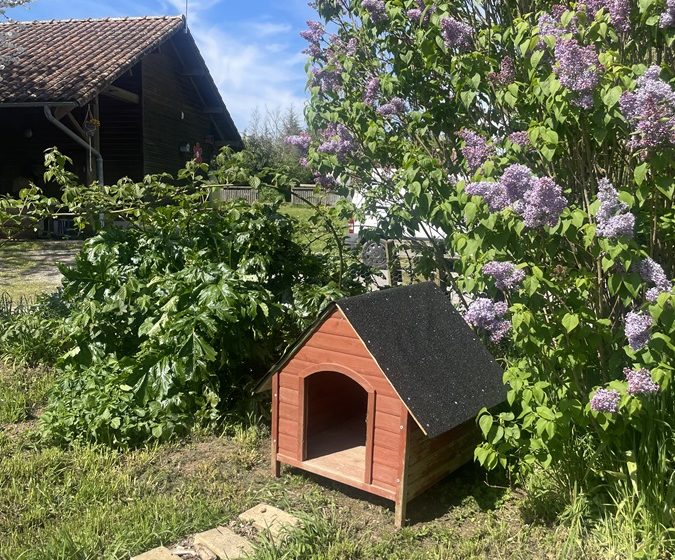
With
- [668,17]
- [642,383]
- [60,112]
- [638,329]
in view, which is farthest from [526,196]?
[60,112]

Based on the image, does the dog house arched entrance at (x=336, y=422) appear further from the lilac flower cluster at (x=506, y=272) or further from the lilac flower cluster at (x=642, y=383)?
the lilac flower cluster at (x=642, y=383)

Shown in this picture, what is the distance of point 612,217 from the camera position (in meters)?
2.26

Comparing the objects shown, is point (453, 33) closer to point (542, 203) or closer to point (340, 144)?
point (340, 144)

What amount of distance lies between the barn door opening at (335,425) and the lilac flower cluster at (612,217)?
5.70 ft

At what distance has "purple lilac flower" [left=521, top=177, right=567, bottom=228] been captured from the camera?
2297 mm

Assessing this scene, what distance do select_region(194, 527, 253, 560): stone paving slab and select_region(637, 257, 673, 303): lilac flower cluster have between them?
6.44ft

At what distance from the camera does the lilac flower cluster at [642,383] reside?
231 cm

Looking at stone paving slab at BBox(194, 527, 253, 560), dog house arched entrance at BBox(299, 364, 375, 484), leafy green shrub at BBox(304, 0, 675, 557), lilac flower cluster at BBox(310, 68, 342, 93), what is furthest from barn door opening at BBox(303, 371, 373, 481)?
lilac flower cluster at BBox(310, 68, 342, 93)

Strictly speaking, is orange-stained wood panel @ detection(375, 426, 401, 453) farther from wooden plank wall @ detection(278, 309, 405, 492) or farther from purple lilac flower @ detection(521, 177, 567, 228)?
purple lilac flower @ detection(521, 177, 567, 228)

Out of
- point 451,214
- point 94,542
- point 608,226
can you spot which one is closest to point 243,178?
point 451,214

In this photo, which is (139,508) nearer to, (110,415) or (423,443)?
(110,415)

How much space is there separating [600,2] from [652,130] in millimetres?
676

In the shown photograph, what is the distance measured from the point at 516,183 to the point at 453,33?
4.93 feet

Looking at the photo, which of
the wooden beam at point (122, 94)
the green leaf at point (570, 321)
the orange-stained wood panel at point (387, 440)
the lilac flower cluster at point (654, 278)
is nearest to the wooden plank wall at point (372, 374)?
the orange-stained wood panel at point (387, 440)
